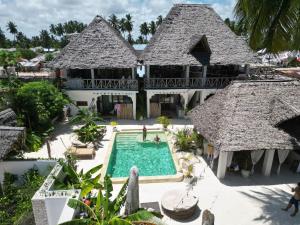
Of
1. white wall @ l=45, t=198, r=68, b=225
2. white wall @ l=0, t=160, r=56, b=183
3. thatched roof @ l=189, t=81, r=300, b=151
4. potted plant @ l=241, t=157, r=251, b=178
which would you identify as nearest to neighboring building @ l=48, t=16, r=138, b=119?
Answer: thatched roof @ l=189, t=81, r=300, b=151

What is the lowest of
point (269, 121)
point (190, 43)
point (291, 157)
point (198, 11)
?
point (291, 157)

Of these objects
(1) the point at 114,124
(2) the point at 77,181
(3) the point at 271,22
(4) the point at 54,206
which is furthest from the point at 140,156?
(3) the point at 271,22

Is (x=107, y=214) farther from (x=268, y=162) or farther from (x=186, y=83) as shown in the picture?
(x=186, y=83)

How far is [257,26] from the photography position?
30.5ft

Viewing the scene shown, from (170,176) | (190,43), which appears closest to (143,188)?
(170,176)

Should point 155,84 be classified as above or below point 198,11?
below

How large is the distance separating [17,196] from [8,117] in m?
4.96

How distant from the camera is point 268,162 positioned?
43.0 feet

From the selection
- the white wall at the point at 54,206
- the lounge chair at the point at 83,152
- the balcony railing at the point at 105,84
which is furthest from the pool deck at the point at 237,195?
the balcony railing at the point at 105,84

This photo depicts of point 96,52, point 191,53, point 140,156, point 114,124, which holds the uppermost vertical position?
point 191,53

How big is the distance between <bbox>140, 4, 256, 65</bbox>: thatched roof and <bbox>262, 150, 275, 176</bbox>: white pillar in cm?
917

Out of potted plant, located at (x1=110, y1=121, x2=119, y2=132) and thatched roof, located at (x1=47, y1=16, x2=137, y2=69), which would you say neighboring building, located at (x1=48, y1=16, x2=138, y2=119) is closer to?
thatched roof, located at (x1=47, y1=16, x2=137, y2=69)

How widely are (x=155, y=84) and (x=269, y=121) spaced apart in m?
10.3

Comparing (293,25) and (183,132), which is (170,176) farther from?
(293,25)
